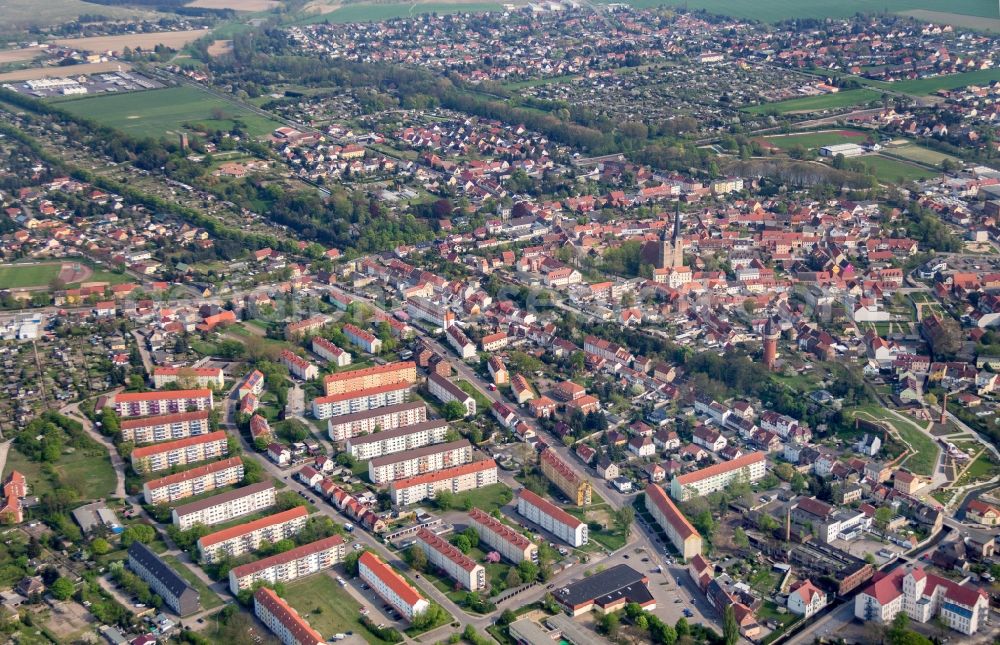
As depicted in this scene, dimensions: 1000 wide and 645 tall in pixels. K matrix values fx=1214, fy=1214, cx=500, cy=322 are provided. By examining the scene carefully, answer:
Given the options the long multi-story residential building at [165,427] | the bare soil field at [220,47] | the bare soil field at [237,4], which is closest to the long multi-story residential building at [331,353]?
the long multi-story residential building at [165,427]

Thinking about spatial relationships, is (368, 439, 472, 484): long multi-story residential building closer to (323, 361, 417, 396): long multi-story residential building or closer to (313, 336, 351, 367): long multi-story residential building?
(323, 361, 417, 396): long multi-story residential building

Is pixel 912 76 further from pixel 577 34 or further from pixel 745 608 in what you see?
pixel 745 608

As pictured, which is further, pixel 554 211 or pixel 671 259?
pixel 554 211

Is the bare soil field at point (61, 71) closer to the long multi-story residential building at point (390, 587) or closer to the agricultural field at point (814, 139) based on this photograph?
the agricultural field at point (814, 139)

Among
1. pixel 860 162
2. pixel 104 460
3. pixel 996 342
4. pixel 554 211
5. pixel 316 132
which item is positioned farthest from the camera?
pixel 316 132

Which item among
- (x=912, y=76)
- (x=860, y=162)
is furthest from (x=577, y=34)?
(x=860, y=162)

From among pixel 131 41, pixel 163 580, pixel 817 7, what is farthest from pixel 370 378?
pixel 817 7

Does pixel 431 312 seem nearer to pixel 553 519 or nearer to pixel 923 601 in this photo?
pixel 553 519
